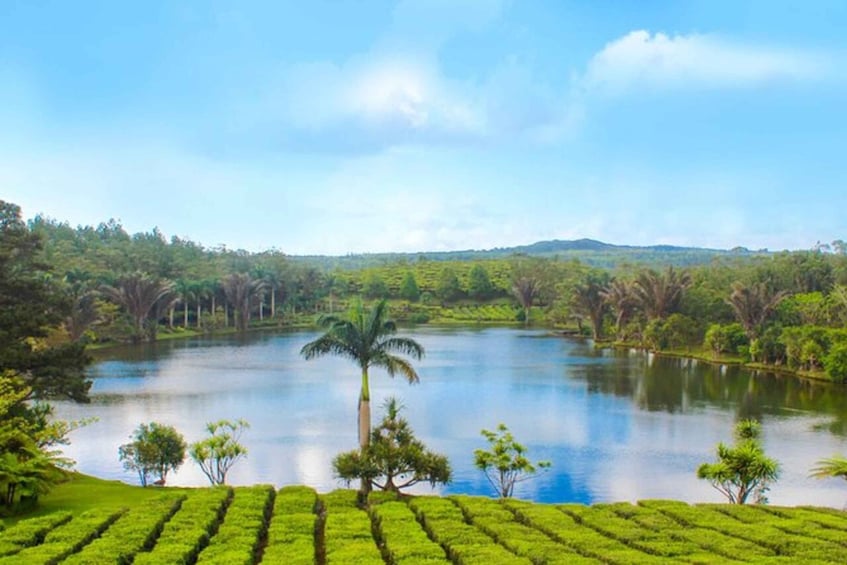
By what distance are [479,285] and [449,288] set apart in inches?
238

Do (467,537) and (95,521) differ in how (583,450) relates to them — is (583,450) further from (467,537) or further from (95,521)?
(95,521)

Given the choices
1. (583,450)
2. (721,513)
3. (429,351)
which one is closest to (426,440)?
(583,450)

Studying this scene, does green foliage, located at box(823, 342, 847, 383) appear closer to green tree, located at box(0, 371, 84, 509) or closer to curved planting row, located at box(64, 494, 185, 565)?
curved planting row, located at box(64, 494, 185, 565)

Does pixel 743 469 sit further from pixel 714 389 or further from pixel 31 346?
pixel 714 389

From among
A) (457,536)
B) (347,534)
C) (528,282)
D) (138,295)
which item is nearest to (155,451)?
(347,534)

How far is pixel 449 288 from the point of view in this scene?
15112 cm

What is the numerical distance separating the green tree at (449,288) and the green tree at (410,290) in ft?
14.4

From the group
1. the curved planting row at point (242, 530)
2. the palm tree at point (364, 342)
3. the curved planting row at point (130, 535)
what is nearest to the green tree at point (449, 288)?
the palm tree at point (364, 342)

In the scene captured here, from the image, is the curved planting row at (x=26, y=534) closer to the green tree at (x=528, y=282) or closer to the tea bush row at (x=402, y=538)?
the tea bush row at (x=402, y=538)

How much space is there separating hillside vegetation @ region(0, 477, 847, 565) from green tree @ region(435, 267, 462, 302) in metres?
128

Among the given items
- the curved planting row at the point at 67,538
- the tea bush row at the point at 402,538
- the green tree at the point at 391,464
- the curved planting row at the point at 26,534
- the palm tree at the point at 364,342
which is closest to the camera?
the curved planting row at the point at 67,538

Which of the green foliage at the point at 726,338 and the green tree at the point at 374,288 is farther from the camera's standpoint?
the green tree at the point at 374,288

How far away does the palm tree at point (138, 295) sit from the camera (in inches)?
3595

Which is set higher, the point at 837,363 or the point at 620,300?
the point at 620,300
